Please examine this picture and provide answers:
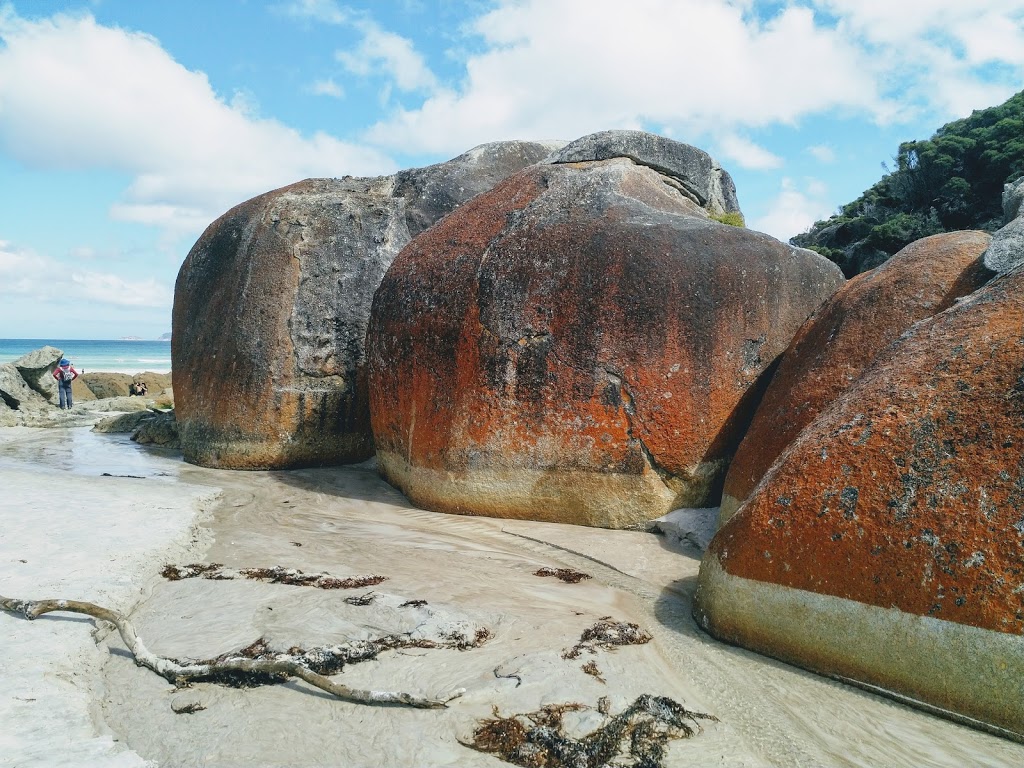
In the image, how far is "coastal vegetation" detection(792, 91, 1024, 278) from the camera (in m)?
19.5

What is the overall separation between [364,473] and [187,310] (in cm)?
283

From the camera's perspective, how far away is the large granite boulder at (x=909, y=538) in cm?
278

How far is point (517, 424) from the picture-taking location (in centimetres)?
542

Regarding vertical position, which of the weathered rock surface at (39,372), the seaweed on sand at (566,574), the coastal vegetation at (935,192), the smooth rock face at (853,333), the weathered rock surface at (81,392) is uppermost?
the coastal vegetation at (935,192)

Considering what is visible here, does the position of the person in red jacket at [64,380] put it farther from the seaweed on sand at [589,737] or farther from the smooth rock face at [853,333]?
the seaweed on sand at [589,737]

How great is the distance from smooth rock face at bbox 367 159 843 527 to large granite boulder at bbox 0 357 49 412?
11.7 m

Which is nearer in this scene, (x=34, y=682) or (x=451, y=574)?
(x=34, y=682)

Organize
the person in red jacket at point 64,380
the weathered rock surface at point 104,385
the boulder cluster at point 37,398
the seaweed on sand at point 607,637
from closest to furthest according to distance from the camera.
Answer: the seaweed on sand at point 607,637
the boulder cluster at point 37,398
the person in red jacket at point 64,380
the weathered rock surface at point 104,385

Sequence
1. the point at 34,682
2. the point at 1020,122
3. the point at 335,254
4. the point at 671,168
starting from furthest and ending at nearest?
the point at 1020,122 → the point at 335,254 → the point at 671,168 → the point at 34,682

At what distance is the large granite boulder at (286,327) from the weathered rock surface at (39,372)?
929cm

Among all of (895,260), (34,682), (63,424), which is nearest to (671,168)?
(895,260)

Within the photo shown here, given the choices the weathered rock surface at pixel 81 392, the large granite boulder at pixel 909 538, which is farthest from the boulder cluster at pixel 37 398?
the large granite boulder at pixel 909 538

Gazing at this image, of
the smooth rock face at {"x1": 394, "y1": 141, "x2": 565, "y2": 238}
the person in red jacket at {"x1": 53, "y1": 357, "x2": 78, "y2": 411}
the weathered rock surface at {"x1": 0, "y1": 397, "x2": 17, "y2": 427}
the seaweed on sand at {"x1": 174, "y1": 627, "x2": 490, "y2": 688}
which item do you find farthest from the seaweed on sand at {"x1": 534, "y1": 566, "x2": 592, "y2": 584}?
the person in red jacket at {"x1": 53, "y1": 357, "x2": 78, "y2": 411}

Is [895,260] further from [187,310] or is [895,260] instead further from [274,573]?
[187,310]
